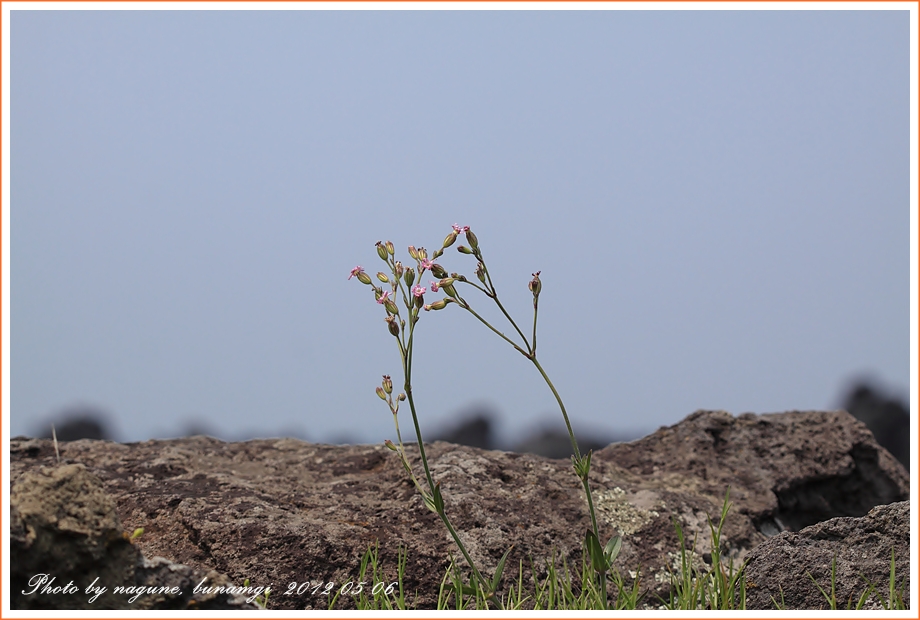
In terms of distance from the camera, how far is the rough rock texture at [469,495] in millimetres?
3701

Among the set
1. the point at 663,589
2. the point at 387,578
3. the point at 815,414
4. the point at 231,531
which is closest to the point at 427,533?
the point at 387,578

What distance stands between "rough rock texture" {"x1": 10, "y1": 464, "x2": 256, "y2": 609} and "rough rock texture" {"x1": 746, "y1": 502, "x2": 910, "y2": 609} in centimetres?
237

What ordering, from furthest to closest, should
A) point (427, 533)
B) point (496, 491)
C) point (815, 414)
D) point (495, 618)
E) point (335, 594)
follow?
point (815, 414) < point (496, 491) < point (427, 533) < point (335, 594) < point (495, 618)

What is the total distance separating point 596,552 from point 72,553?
1746 mm

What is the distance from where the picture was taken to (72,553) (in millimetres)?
2529

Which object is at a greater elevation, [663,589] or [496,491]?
[496,491]

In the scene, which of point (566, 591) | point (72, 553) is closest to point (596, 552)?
point (566, 591)

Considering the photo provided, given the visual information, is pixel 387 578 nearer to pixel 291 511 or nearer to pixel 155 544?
pixel 291 511

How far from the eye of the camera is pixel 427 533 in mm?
3963

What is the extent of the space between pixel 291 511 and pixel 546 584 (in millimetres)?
1238

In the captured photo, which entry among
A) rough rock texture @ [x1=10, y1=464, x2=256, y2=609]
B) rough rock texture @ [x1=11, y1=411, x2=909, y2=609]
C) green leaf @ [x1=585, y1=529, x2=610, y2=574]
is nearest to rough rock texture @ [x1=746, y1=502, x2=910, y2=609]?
rough rock texture @ [x1=11, y1=411, x2=909, y2=609]

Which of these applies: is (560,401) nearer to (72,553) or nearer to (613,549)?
(613,549)

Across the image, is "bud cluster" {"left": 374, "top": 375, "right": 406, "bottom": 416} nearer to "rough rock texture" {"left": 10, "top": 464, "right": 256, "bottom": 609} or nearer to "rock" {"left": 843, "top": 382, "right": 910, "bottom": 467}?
"rough rock texture" {"left": 10, "top": 464, "right": 256, "bottom": 609}

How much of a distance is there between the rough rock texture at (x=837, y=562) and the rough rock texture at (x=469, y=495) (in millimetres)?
544
